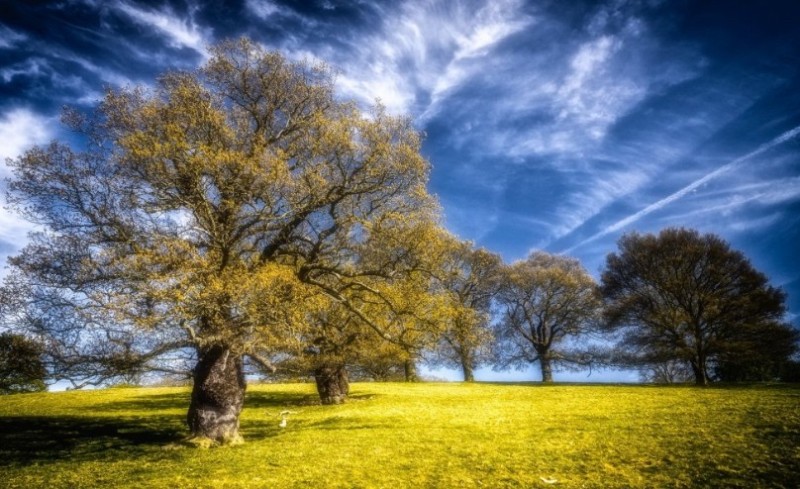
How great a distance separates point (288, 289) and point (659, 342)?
119 ft

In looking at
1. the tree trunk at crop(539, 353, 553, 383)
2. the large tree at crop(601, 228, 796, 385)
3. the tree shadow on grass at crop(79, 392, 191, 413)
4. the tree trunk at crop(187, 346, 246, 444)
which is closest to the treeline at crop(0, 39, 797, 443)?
the tree trunk at crop(187, 346, 246, 444)

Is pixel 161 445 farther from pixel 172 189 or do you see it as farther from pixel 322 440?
pixel 172 189

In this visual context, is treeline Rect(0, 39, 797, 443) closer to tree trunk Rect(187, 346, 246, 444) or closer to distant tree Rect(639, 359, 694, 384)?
tree trunk Rect(187, 346, 246, 444)

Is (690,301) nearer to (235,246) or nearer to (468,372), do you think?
(468,372)

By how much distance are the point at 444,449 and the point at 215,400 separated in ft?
25.1

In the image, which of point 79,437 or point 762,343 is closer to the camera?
point 79,437

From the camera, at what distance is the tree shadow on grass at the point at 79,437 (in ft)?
37.5

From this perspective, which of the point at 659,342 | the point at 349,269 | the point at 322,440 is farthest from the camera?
the point at 659,342

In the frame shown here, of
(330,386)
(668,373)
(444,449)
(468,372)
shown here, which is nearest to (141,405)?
(330,386)

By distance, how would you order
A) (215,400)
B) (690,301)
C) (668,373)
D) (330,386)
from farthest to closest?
(668,373) → (690,301) → (330,386) → (215,400)

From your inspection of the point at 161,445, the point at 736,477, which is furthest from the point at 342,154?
the point at 736,477

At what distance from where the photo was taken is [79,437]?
14.0 m

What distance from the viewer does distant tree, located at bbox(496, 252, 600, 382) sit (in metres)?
44.9

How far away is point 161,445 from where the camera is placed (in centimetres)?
1261
